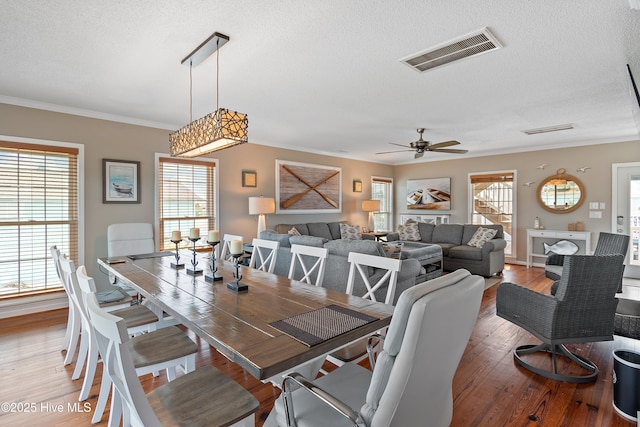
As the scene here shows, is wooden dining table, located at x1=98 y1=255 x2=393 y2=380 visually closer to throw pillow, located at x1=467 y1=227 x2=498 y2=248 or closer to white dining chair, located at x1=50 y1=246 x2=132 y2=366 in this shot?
white dining chair, located at x1=50 y1=246 x2=132 y2=366

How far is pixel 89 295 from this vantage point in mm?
1406

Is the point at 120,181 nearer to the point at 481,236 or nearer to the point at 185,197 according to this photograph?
the point at 185,197

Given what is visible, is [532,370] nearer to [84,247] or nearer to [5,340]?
[5,340]

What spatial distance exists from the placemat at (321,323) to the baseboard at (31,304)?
13.0 feet

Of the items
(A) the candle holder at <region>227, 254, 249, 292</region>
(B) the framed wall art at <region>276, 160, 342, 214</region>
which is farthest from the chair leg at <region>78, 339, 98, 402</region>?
(B) the framed wall art at <region>276, 160, 342, 214</region>

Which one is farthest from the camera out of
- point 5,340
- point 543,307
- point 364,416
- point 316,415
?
point 5,340

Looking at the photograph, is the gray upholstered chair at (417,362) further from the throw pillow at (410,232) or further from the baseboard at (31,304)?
the throw pillow at (410,232)

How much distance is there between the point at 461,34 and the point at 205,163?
4190 millimetres

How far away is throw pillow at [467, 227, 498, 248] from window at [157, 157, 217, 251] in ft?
15.7

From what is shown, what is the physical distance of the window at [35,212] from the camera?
148 inches

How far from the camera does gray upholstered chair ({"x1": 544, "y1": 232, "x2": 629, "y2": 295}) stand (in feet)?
11.8

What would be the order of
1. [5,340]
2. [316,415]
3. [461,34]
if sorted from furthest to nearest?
[5,340], [461,34], [316,415]

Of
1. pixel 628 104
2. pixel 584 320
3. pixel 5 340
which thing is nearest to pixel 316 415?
pixel 584 320

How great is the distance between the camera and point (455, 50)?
2.62m
